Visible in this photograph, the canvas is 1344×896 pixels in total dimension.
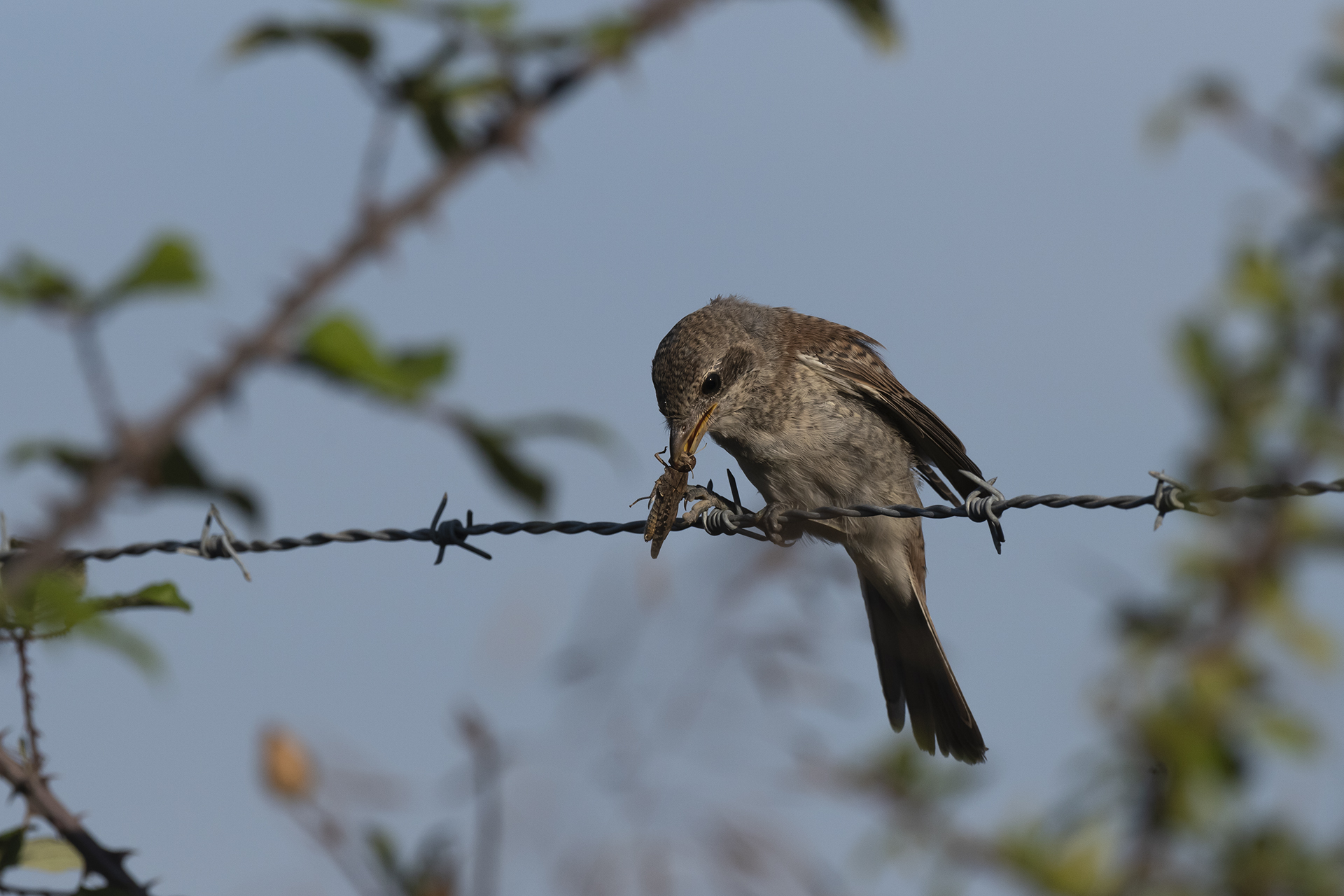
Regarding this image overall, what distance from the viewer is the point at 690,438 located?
621 centimetres

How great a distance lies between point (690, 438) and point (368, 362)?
516 centimetres

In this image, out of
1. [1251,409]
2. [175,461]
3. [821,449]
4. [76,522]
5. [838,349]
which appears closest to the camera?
[76,522]

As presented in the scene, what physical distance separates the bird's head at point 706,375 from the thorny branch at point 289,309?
16.3ft

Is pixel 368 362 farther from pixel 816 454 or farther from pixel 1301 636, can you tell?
pixel 816 454

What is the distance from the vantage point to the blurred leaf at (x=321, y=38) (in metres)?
1.19

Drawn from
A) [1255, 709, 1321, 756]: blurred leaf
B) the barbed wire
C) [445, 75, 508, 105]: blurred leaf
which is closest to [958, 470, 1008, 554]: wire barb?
the barbed wire

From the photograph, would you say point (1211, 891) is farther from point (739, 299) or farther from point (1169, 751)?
→ point (739, 299)

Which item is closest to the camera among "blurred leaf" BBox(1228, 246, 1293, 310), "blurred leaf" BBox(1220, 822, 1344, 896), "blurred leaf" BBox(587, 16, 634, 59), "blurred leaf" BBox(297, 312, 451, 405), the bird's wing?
"blurred leaf" BBox(297, 312, 451, 405)

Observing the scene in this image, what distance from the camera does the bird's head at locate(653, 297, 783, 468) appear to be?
639 cm

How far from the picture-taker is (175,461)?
124cm

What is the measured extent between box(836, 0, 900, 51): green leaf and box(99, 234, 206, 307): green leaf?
2.21 feet

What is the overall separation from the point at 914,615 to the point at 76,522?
647 cm

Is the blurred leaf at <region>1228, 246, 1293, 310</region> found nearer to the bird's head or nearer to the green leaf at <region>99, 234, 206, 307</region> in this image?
the bird's head

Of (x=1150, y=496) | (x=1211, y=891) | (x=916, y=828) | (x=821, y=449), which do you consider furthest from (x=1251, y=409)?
(x=821, y=449)
